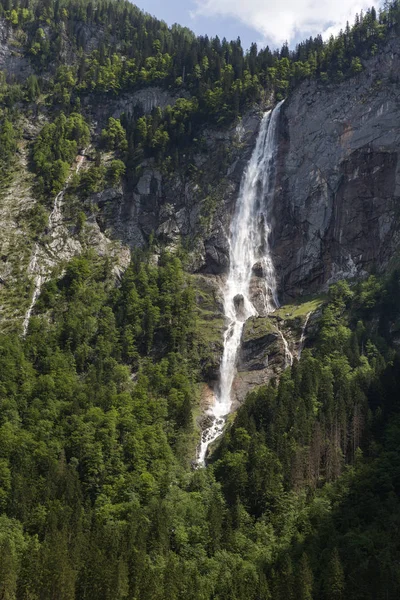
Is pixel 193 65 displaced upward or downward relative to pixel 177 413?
upward

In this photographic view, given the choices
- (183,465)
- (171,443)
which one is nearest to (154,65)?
(171,443)

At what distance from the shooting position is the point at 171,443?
88.6 m

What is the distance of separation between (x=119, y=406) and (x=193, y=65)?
10701 cm

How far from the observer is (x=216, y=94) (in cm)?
15725

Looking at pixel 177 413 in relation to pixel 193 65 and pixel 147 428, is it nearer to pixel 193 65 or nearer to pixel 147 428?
pixel 147 428

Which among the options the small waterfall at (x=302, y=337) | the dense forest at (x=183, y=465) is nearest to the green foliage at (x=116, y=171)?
the dense forest at (x=183, y=465)

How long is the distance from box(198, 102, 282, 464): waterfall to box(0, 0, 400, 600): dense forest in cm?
500

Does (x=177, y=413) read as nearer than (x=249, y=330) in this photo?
Yes

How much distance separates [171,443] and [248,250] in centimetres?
5322

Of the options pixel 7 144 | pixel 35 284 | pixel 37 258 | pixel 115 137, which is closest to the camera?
pixel 35 284

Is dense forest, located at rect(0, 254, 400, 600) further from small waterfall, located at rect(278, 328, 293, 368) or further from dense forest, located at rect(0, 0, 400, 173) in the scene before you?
dense forest, located at rect(0, 0, 400, 173)

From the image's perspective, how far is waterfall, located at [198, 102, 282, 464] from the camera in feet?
354

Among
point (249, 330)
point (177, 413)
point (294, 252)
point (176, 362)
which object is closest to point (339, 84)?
point (294, 252)

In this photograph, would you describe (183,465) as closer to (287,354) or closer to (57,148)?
(287,354)
